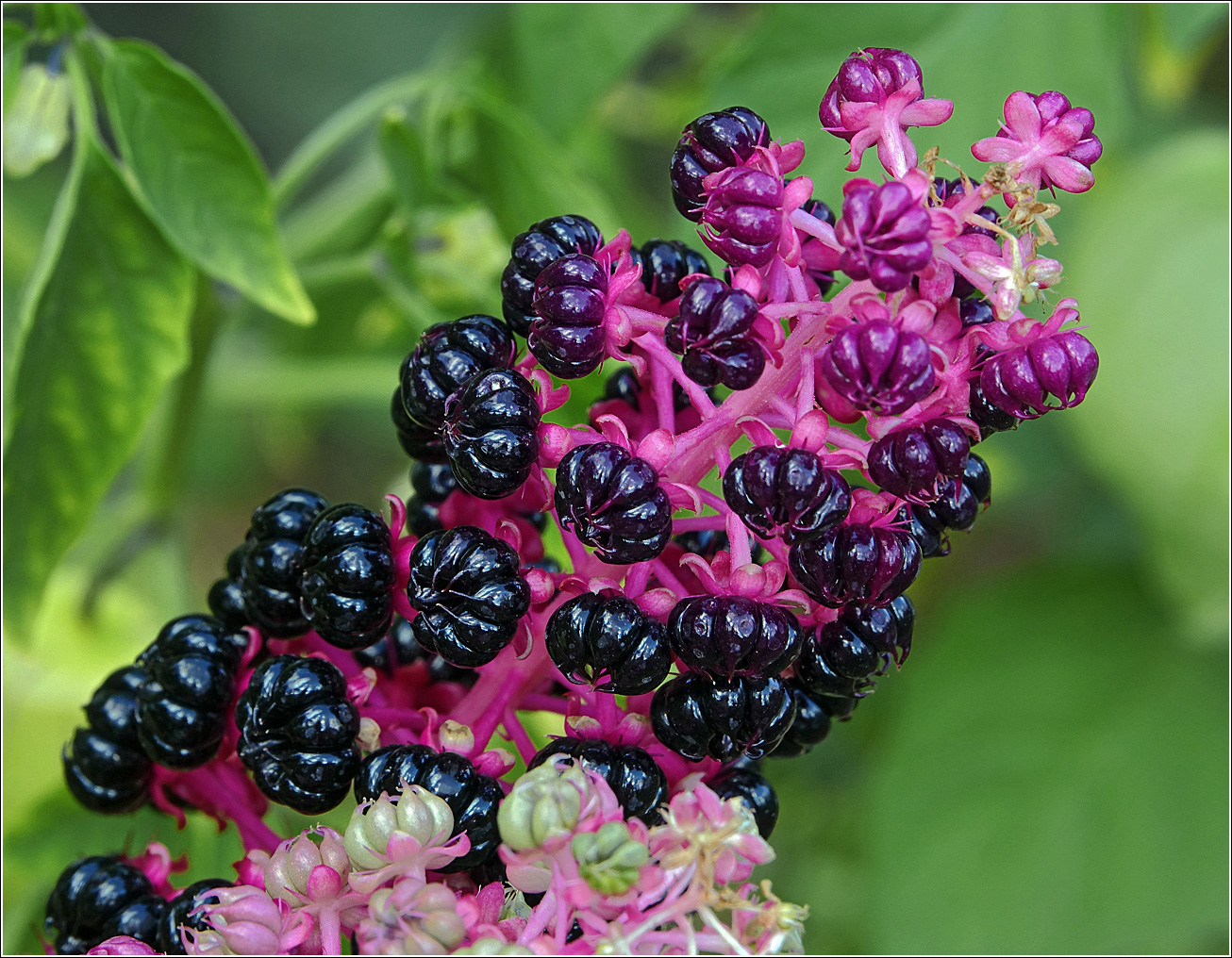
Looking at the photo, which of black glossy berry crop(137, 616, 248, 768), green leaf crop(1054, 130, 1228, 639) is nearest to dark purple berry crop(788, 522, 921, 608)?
black glossy berry crop(137, 616, 248, 768)

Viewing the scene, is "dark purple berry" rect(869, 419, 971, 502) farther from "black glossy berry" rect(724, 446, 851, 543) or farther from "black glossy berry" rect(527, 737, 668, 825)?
"black glossy berry" rect(527, 737, 668, 825)

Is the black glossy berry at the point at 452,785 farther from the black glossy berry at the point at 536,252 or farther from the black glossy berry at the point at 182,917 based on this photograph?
the black glossy berry at the point at 536,252

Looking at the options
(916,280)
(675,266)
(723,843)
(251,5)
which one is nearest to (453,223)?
(675,266)

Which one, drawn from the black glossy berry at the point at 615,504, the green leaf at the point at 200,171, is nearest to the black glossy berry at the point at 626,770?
the black glossy berry at the point at 615,504

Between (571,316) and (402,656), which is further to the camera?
(402,656)

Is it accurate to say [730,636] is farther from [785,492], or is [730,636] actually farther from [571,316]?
[571,316]

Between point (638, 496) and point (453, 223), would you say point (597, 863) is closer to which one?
point (638, 496)

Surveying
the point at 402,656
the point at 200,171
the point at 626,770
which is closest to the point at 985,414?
the point at 626,770
